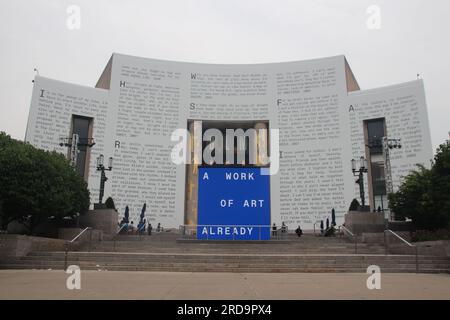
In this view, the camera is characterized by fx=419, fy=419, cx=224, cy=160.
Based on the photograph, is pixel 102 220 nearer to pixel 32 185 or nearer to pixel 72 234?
pixel 72 234

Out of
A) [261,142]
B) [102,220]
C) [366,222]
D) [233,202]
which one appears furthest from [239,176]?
[261,142]

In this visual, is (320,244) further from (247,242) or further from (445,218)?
(445,218)

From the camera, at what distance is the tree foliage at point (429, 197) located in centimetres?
2025

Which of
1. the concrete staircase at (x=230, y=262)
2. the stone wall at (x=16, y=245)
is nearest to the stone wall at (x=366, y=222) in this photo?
the concrete staircase at (x=230, y=262)

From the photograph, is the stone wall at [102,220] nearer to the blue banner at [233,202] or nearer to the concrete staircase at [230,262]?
the blue banner at [233,202]

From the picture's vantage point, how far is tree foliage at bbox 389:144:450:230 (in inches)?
797

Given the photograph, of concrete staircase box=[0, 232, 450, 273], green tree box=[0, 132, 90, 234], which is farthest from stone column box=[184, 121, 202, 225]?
concrete staircase box=[0, 232, 450, 273]

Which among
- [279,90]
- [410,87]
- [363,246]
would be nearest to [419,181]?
[363,246]

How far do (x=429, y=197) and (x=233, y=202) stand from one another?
980 cm

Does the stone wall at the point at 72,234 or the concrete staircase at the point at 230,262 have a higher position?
the stone wall at the point at 72,234

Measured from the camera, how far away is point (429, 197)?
20.9m

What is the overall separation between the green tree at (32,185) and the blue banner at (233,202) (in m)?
7.69

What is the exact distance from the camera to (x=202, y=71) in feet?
138

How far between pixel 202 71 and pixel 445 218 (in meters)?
27.5
